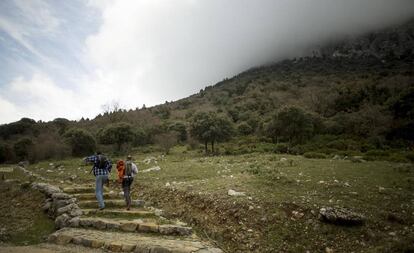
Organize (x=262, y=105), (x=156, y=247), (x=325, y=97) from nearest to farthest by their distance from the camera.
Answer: (x=156, y=247) < (x=325, y=97) < (x=262, y=105)

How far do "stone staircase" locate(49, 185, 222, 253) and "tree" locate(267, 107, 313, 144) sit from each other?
108 feet

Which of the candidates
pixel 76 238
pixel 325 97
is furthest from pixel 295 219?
pixel 325 97

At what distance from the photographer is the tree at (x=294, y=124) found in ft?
142

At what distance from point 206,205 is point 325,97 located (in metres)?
66.2

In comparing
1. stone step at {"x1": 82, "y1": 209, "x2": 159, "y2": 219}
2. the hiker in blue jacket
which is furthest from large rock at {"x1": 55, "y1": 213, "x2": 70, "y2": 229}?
the hiker in blue jacket

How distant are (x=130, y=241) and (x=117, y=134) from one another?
44749 mm

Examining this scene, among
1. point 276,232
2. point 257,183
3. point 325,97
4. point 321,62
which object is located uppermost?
point 321,62

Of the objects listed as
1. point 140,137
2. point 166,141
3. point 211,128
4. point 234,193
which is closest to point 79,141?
point 140,137

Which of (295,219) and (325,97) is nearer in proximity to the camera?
(295,219)

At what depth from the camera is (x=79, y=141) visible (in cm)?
4994

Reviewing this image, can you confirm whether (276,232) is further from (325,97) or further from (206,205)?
(325,97)

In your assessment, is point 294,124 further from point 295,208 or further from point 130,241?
point 130,241

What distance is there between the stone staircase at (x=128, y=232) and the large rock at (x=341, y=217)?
13.0 ft

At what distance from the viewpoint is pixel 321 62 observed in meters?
130
